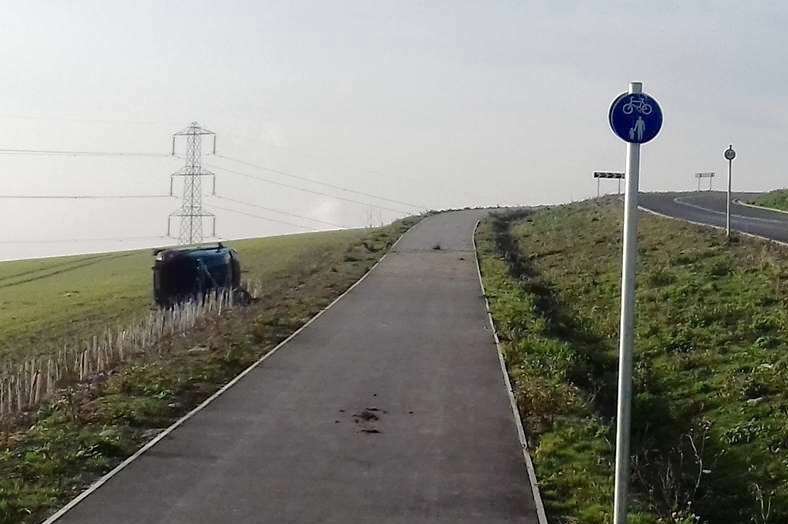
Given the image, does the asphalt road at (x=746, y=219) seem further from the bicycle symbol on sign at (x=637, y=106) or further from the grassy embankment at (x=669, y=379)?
the bicycle symbol on sign at (x=637, y=106)

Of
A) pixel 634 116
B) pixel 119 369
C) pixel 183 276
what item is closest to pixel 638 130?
pixel 634 116

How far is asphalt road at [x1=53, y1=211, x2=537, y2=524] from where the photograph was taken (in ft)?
25.5

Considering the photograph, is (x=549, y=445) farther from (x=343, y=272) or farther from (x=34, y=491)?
(x=343, y=272)

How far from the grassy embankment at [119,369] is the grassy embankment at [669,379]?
391cm

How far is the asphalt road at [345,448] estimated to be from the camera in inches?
306

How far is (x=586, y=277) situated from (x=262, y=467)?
1612 cm

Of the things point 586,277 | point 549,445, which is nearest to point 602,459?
point 549,445

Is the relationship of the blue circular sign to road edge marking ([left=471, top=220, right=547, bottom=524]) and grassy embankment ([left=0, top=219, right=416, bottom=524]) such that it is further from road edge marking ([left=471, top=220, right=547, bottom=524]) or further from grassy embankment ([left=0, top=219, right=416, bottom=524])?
grassy embankment ([left=0, top=219, right=416, bottom=524])

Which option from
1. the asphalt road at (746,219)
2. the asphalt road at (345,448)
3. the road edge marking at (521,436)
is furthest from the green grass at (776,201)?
the asphalt road at (345,448)

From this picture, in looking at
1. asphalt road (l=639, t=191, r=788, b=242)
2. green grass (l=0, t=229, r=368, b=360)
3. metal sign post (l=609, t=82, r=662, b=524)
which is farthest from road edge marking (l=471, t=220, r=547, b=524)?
asphalt road (l=639, t=191, r=788, b=242)

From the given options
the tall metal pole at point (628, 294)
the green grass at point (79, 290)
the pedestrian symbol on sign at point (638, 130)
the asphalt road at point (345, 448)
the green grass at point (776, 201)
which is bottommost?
the green grass at point (79, 290)

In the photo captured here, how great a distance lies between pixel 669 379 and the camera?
1392 cm

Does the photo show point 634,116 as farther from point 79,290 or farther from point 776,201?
point 776,201

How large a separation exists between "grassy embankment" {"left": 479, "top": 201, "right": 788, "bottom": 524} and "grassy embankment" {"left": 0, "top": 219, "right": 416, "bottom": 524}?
12.8ft
